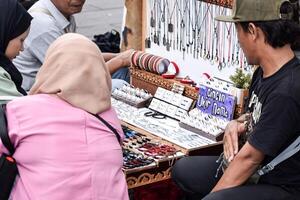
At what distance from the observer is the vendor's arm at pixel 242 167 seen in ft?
8.51

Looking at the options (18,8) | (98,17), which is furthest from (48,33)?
(98,17)

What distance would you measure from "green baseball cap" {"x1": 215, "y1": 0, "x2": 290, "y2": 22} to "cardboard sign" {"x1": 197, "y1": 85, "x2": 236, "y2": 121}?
74 cm

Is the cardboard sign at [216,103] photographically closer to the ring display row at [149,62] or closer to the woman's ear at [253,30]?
the ring display row at [149,62]

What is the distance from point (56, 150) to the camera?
218 centimetres

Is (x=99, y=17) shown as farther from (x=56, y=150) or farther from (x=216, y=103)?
(x=56, y=150)

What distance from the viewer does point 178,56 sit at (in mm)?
3748

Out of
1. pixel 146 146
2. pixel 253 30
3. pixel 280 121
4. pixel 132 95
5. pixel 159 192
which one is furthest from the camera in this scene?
pixel 132 95

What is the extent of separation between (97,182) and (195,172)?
2.99 feet

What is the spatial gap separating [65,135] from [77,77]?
0.21m

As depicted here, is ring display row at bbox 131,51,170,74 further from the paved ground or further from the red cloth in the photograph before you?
the paved ground

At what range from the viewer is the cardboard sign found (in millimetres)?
3281

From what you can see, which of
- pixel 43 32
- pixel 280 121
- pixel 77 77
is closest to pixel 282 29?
pixel 280 121

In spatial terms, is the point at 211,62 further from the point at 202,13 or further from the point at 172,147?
the point at 172,147

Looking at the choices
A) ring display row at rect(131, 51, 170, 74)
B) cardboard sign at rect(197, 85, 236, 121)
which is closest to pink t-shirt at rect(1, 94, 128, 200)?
cardboard sign at rect(197, 85, 236, 121)
